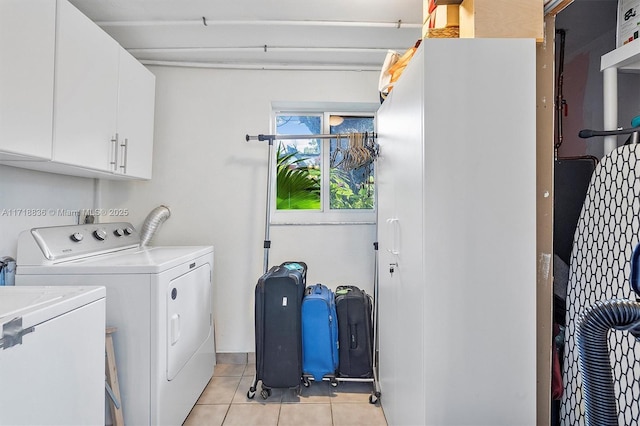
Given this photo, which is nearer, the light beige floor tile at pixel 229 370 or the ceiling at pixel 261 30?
the ceiling at pixel 261 30

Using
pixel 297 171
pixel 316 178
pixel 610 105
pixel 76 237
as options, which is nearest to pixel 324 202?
pixel 316 178

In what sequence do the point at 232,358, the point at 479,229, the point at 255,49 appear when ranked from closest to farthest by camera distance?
the point at 479,229, the point at 255,49, the point at 232,358

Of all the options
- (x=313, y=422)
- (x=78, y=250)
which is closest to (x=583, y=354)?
(x=313, y=422)

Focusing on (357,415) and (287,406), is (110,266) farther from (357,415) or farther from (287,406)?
(357,415)

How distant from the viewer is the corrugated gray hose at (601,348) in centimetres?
75

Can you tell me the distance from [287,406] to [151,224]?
1.62 m

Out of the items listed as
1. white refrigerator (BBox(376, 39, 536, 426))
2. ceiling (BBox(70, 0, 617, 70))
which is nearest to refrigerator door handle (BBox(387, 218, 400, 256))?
white refrigerator (BBox(376, 39, 536, 426))

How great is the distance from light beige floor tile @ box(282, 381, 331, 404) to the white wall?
599 millimetres

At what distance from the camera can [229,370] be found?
8.52ft

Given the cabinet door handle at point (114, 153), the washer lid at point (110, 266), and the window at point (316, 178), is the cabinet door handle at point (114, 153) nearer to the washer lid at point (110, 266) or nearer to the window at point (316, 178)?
the washer lid at point (110, 266)

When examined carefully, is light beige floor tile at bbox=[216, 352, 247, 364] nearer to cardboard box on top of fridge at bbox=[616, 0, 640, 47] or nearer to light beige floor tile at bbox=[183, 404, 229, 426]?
light beige floor tile at bbox=[183, 404, 229, 426]

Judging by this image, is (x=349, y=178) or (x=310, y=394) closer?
(x=310, y=394)

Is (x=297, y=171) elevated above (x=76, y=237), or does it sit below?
above

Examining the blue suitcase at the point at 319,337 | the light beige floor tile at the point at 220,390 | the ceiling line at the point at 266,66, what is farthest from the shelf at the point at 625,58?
the light beige floor tile at the point at 220,390
